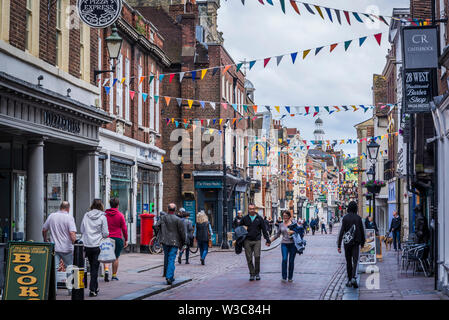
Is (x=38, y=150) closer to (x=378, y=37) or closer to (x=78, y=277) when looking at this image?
(x=78, y=277)

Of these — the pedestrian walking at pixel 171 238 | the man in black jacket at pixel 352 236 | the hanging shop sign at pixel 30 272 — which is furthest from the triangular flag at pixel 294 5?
the hanging shop sign at pixel 30 272

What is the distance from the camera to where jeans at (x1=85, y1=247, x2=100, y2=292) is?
12.6 metres

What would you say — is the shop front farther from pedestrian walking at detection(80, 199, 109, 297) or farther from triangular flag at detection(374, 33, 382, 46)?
triangular flag at detection(374, 33, 382, 46)

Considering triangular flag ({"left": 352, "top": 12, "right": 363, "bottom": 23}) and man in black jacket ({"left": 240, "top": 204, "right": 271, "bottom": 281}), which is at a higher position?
triangular flag ({"left": 352, "top": 12, "right": 363, "bottom": 23})

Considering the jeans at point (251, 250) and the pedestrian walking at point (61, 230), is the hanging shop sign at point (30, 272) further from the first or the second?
the jeans at point (251, 250)

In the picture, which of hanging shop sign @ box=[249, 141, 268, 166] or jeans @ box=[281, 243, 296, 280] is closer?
jeans @ box=[281, 243, 296, 280]

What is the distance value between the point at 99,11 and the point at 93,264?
6.30 meters

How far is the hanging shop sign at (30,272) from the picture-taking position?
9.85 meters

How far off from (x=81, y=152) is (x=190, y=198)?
2040 cm

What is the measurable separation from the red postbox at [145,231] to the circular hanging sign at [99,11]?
11749mm

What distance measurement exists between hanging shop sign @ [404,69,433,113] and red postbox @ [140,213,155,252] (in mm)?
13530

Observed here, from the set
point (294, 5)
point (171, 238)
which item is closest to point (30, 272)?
point (171, 238)

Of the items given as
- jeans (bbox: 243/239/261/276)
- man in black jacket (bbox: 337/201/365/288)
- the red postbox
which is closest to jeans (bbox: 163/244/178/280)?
jeans (bbox: 243/239/261/276)
